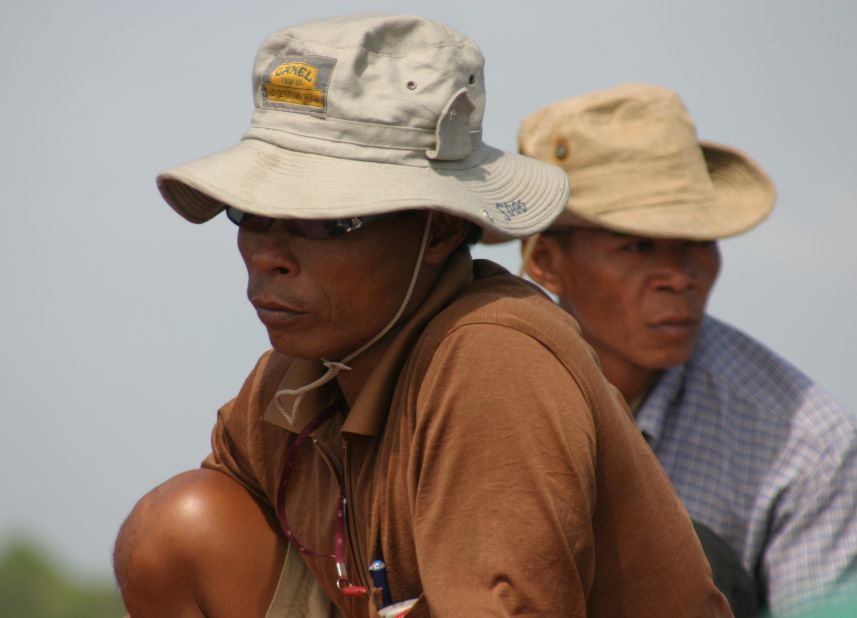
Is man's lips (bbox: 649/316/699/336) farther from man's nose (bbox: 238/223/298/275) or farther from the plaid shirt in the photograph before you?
man's nose (bbox: 238/223/298/275)

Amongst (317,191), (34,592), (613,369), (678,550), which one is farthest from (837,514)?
(34,592)

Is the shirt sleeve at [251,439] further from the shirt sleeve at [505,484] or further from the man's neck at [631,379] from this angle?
the man's neck at [631,379]

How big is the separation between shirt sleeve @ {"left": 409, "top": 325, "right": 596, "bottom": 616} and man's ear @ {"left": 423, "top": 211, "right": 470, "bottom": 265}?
0.30 metres

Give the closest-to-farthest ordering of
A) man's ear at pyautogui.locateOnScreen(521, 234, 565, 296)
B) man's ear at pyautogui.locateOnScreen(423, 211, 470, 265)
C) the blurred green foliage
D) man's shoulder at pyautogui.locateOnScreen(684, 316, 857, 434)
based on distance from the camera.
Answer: man's ear at pyautogui.locateOnScreen(423, 211, 470, 265), man's shoulder at pyautogui.locateOnScreen(684, 316, 857, 434), man's ear at pyautogui.locateOnScreen(521, 234, 565, 296), the blurred green foliage

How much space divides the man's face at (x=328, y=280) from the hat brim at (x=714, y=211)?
176 centimetres

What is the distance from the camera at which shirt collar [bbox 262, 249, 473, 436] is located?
2.41 meters

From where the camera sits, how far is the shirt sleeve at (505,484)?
2.08m

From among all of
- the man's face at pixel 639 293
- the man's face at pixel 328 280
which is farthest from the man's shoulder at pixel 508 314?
the man's face at pixel 639 293

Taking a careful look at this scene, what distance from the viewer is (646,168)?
4270 millimetres

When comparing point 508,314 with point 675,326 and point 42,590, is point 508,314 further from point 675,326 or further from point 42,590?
point 42,590

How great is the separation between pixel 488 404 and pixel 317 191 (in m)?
0.44

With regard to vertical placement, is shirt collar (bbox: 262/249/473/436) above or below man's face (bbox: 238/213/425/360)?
below

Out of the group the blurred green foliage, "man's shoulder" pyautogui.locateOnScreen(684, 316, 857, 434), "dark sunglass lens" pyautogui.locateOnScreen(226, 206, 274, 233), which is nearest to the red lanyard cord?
"dark sunglass lens" pyautogui.locateOnScreen(226, 206, 274, 233)

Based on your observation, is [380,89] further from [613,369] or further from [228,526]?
[613,369]
